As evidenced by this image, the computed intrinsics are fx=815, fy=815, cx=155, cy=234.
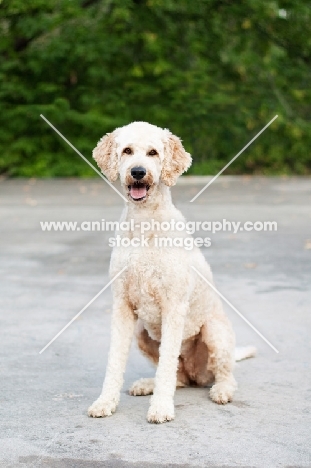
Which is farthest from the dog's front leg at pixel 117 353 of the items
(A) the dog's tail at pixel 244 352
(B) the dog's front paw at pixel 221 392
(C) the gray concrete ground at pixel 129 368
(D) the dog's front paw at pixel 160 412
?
(A) the dog's tail at pixel 244 352

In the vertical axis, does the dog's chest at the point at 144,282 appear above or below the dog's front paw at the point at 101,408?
above

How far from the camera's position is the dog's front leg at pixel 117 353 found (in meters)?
4.20

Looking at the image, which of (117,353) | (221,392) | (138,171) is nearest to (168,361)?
(117,353)

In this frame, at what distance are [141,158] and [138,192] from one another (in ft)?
0.57

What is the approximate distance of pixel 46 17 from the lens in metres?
20.8

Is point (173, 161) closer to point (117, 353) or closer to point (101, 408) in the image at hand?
point (117, 353)

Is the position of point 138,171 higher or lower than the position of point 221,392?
higher

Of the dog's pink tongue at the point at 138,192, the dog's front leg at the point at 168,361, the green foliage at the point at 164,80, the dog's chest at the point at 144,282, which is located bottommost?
the dog's front leg at the point at 168,361

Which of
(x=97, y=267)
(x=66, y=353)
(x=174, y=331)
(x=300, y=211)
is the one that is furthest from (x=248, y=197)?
(x=174, y=331)

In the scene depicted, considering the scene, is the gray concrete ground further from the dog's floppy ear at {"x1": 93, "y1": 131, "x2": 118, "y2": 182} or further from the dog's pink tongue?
the dog's floppy ear at {"x1": 93, "y1": 131, "x2": 118, "y2": 182}

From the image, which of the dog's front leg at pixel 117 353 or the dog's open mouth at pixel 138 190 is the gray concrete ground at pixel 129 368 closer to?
the dog's front leg at pixel 117 353

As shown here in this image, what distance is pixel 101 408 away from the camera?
4.11m

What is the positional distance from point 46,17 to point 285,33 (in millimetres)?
6465

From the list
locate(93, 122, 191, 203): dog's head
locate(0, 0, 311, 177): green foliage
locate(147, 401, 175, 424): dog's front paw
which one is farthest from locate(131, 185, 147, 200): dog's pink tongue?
locate(0, 0, 311, 177): green foliage
